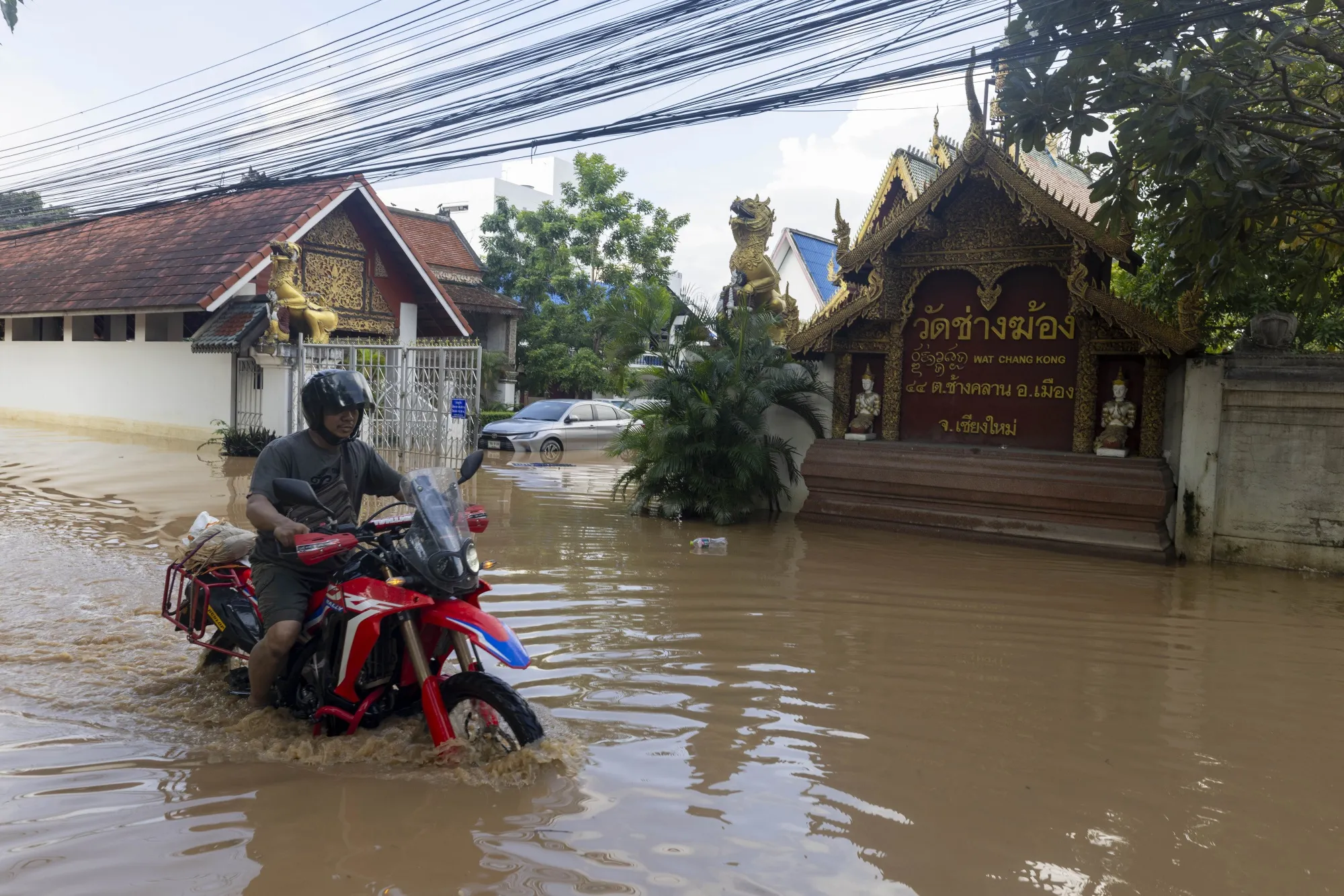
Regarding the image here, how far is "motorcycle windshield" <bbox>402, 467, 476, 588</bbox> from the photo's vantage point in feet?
12.0

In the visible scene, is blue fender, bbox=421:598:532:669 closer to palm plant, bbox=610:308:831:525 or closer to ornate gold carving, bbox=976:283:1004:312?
palm plant, bbox=610:308:831:525

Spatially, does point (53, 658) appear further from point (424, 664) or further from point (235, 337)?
point (235, 337)

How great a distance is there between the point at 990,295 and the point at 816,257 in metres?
23.0

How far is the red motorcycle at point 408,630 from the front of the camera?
366 cm

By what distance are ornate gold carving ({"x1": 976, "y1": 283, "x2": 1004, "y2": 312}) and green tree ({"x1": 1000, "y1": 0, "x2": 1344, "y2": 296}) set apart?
3.29 meters

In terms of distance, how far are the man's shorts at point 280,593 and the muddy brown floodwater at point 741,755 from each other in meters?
0.50

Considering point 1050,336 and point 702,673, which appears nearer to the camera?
point 702,673

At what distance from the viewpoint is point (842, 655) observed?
18.8 feet

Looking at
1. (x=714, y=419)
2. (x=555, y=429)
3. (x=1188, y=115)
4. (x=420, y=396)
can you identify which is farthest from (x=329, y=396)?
(x=555, y=429)

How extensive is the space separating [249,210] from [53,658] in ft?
59.3

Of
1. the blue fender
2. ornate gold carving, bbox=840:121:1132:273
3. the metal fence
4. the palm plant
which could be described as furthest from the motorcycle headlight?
the metal fence

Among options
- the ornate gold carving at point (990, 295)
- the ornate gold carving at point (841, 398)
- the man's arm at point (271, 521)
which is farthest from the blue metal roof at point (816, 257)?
the man's arm at point (271, 521)

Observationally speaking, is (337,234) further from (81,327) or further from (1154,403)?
(1154,403)

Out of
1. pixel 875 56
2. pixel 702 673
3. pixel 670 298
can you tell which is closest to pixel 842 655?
pixel 702 673
